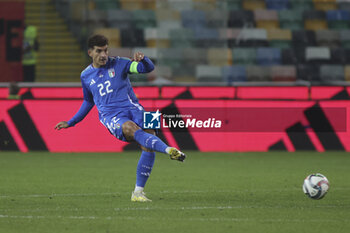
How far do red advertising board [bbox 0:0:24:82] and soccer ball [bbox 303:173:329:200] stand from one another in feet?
36.6

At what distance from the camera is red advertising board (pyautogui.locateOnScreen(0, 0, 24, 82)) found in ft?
57.1

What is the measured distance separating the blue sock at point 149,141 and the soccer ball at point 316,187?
158 cm

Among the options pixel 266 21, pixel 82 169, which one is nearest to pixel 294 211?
pixel 82 169

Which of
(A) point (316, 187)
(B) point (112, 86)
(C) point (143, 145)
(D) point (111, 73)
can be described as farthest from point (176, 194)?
(A) point (316, 187)

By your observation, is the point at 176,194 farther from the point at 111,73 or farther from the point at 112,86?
the point at 111,73

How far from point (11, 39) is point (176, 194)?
10.8m

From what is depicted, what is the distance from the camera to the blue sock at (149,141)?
284 inches

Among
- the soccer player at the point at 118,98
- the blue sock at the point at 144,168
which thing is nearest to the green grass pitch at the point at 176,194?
the blue sock at the point at 144,168

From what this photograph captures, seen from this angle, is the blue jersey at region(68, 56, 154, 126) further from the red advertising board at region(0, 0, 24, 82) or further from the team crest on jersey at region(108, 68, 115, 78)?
the red advertising board at region(0, 0, 24, 82)

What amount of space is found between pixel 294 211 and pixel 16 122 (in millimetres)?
8335

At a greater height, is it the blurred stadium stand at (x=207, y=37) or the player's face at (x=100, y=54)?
the player's face at (x=100, y=54)

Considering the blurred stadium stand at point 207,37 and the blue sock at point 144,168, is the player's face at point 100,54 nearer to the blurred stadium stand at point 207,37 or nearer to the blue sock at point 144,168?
the blue sock at point 144,168

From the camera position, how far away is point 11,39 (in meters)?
17.9

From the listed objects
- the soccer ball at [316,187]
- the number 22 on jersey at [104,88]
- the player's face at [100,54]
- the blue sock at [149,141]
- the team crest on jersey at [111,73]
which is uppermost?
the player's face at [100,54]
